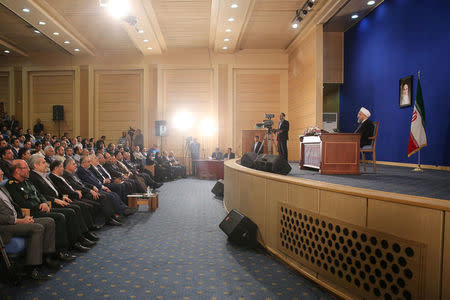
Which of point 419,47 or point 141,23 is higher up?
point 141,23

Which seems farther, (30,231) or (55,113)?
(55,113)

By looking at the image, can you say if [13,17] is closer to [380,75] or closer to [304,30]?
[304,30]

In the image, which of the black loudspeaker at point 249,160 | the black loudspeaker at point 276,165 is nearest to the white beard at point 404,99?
the black loudspeaker at point 249,160

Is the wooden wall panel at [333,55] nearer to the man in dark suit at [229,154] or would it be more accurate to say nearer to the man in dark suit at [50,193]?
the man in dark suit at [229,154]

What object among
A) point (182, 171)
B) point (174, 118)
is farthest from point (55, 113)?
point (182, 171)

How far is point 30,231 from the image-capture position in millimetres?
2312

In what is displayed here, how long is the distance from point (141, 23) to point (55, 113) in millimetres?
5051

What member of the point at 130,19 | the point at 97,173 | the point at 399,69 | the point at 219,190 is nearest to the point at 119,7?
the point at 130,19

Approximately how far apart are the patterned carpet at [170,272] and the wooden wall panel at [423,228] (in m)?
0.74

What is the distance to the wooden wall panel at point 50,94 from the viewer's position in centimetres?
1059

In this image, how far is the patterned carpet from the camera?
6.77ft

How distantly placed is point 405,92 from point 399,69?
61 cm

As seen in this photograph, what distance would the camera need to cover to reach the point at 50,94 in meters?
10.6

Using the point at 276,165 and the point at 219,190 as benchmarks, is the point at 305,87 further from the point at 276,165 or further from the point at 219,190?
the point at 276,165
